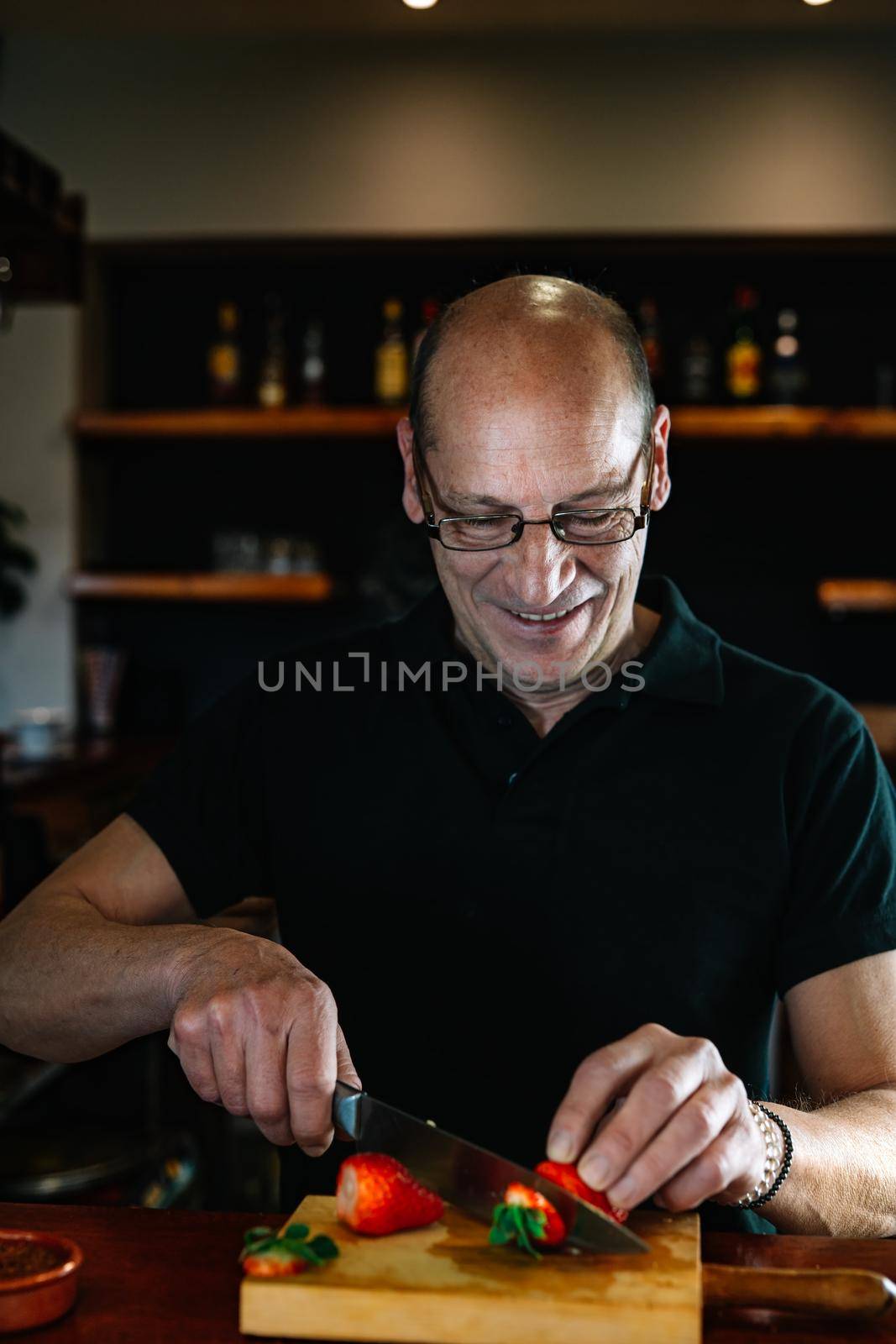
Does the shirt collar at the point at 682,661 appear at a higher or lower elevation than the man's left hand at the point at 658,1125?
higher

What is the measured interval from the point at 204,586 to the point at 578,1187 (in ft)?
11.7

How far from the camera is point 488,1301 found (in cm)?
93

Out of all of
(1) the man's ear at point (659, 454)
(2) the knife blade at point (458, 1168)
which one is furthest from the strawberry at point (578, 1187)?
(1) the man's ear at point (659, 454)

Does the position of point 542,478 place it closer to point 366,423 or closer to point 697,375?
point 366,423

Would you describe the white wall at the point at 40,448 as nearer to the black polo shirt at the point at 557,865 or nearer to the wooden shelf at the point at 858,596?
the wooden shelf at the point at 858,596

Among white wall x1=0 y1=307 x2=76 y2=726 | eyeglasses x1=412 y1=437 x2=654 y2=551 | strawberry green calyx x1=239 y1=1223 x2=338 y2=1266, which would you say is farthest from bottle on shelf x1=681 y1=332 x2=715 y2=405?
strawberry green calyx x1=239 y1=1223 x2=338 y2=1266

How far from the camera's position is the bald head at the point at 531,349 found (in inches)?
57.3

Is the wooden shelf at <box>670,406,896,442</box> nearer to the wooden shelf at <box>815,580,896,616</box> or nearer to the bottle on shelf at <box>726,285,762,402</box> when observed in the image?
the bottle on shelf at <box>726,285,762,402</box>

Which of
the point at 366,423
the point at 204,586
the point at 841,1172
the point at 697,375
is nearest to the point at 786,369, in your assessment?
the point at 697,375

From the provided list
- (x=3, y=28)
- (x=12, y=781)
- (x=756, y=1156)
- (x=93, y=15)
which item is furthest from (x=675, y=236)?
(x=756, y=1156)

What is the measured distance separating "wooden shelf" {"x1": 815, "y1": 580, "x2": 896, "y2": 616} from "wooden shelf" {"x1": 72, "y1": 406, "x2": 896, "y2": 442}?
1.52ft

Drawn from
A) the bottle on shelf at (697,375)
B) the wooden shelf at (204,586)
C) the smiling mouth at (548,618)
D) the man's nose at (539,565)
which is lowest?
the wooden shelf at (204,586)

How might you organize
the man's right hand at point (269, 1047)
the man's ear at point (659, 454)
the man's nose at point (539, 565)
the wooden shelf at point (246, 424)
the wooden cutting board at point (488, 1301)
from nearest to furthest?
1. the wooden cutting board at point (488, 1301)
2. the man's right hand at point (269, 1047)
3. the man's nose at point (539, 565)
4. the man's ear at point (659, 454)
5. the wooden shelf at point (246, 424)

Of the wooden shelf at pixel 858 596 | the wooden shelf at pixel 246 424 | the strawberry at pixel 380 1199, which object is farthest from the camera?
the wooden shelf at pixel 246 424
